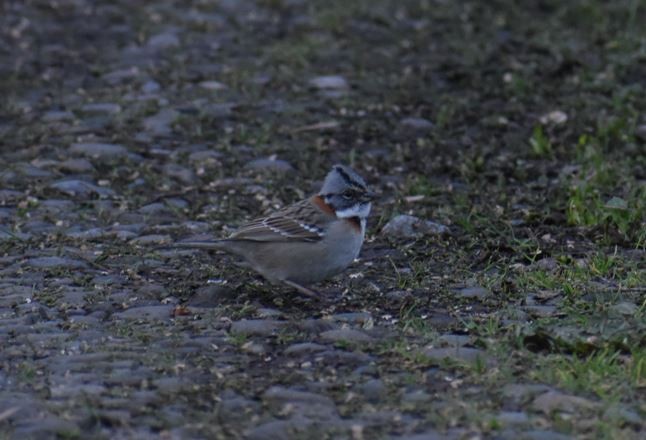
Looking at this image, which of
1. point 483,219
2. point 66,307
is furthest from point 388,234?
point 66,307

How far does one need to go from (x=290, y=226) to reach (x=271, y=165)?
228cm

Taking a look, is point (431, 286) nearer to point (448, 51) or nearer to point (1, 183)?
point (1, 183)

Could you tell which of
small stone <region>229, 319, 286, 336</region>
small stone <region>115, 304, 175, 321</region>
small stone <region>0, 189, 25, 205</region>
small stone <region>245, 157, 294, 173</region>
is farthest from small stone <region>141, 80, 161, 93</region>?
small stone <region>229, 319, 286, 336</region>

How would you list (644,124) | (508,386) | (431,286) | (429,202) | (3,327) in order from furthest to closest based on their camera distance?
(644,124)
(429,202)
(431,286)
(3,327)
(508,386)

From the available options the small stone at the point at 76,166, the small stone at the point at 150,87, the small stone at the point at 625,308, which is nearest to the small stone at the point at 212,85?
the small stone at the point at 150,87

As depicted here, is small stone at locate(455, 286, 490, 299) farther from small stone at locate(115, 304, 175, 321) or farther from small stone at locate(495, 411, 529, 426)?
small stone at locate(495, 411, 529, 426)

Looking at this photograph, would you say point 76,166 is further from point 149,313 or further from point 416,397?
point 416,397

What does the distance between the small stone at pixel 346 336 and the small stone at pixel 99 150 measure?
11.9 ft

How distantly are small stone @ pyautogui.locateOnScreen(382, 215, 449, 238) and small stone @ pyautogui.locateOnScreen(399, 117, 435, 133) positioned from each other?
6.23ft

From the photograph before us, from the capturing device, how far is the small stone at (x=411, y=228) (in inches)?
306

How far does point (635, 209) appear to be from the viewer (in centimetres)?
772

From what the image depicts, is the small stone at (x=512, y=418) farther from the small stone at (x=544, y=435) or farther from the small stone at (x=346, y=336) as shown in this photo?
the small stone at (x=346, y=336)

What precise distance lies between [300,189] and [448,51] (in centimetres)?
326

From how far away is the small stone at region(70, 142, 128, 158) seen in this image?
9141mm
